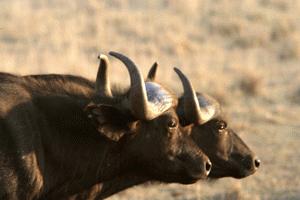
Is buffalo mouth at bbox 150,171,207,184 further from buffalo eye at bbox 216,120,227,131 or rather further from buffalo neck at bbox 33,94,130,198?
buffalo eye at bbox 216,120,227,131

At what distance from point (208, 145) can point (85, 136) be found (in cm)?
133

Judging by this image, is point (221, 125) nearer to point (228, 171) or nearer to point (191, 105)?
point (228, 171)

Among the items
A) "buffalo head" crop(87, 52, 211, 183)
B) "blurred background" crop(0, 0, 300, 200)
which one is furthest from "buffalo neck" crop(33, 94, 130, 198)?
"blurred background" crop(0, 0, 300, 200)

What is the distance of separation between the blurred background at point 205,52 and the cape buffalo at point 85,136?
2.90 m

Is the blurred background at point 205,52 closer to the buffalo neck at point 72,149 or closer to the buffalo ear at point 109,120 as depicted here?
the buffalo neck at point 72,149

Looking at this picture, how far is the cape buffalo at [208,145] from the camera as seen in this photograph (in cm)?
1039

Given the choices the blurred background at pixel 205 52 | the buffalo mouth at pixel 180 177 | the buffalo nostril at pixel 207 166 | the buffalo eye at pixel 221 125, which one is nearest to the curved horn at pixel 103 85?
the buffalo mouth at pixel 180 177

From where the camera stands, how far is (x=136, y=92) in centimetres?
964

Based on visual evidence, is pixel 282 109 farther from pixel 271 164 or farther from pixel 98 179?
pixel 98 179

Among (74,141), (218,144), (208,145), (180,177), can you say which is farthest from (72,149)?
(218,144)

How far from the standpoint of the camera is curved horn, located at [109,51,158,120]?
9.60 m

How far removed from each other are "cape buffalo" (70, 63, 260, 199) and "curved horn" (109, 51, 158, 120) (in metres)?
0.69

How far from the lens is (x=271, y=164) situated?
15.2 m

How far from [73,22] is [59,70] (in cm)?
583
